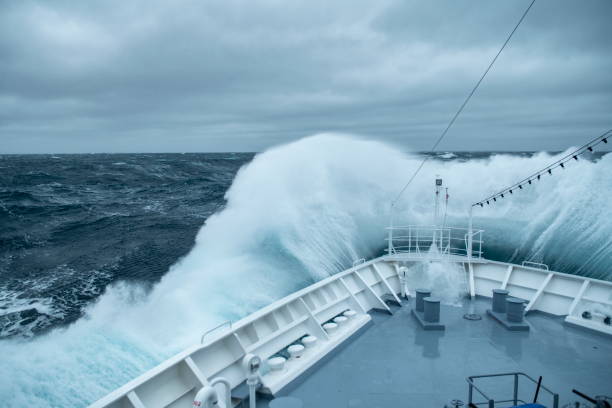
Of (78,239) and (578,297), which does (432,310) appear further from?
(78,239)

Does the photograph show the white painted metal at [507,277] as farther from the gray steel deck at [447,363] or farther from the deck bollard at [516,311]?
the deck bollard at [516,311]

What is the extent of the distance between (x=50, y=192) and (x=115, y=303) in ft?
74.7

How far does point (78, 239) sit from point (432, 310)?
15487mm

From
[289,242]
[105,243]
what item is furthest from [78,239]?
[289,242]

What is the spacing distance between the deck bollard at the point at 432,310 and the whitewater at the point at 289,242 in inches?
169

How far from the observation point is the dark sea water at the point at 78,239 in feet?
32.2

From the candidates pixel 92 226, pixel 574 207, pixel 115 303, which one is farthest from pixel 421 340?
pixel 92 226

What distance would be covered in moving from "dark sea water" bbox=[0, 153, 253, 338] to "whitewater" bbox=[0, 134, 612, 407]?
102 centimetres

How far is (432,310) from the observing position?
21.6 feet

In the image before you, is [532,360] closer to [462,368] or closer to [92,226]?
[462,368]

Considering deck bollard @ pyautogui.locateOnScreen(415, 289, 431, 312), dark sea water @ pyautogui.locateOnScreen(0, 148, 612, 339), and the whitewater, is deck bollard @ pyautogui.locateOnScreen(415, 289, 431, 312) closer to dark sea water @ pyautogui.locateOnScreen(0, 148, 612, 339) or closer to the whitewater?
the whitewater

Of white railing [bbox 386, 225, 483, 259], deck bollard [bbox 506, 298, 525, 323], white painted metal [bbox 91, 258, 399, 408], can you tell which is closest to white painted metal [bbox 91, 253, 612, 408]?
white painted metal [bbox 91, 258, 399, 408]

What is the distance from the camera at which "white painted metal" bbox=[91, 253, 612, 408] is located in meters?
3.93

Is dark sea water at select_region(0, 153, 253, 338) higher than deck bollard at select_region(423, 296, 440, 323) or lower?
lower
